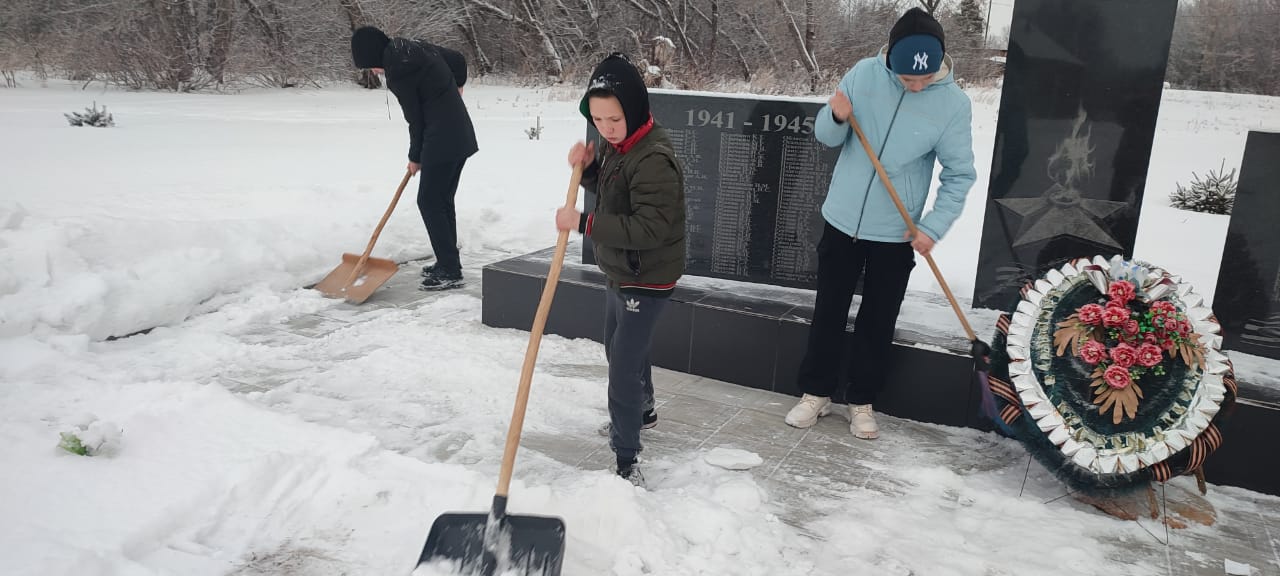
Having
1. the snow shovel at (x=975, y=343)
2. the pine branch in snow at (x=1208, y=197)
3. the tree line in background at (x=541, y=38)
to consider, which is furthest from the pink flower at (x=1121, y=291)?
the tree line in background at (x=541, y=38)

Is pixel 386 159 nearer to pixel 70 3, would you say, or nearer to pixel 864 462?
pixel 864 462

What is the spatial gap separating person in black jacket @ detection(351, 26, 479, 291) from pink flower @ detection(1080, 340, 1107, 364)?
4.15 metres

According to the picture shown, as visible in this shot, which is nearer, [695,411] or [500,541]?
[500,541]

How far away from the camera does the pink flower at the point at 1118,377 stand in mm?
3279

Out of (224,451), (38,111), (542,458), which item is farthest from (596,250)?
(38,111)

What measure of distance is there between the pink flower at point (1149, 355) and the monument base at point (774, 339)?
0.66 metres

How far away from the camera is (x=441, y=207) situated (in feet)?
20.1

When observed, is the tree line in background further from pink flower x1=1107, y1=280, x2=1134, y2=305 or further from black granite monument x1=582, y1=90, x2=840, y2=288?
pink flower x1=1107, y1=280, x2=1134, y2=305

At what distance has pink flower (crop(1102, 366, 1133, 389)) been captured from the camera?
3.28 m

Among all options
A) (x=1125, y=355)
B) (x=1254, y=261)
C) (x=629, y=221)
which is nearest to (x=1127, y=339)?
(x=1125, y=355)

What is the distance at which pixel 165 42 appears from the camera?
62.2ft

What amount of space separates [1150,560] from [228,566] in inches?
125

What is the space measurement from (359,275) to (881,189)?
3.86 meters

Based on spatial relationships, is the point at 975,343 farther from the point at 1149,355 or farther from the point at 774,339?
the point at 774,339
